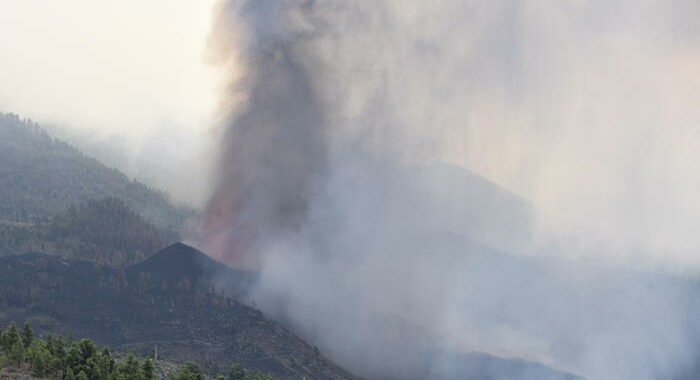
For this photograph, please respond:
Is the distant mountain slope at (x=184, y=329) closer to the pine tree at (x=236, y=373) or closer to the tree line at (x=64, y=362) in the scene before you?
the pine tree at (x=236, y=373)

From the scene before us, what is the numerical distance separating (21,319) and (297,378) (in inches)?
2045

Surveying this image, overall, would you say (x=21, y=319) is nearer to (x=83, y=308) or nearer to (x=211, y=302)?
(x=83, y=308)

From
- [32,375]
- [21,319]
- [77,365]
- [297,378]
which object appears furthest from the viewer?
[21,319]

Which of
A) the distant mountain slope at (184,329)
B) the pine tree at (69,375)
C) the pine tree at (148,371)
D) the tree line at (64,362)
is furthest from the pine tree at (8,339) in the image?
the distant mountain slope at (184,329)

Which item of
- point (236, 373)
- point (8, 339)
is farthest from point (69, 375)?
point (236, 373)

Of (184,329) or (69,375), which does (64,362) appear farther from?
(184,329)

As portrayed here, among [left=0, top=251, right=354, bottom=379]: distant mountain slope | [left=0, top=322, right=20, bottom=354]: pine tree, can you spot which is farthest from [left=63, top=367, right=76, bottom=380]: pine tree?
[left=0, top=251, right=354, bottom=379]: distant mountain slope

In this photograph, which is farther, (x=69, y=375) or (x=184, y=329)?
(x=184, y=329)

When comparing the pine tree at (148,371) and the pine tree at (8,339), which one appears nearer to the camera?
the pine tree at (8,339)

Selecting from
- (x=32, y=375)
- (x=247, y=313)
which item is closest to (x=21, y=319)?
(x=247, y=313)

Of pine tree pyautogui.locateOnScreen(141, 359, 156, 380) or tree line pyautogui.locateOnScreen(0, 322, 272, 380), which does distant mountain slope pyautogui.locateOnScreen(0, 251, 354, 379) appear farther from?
tree line pyautogui.locateOnScreen(0, 322, 272, 380)

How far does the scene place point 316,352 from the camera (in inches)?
7534

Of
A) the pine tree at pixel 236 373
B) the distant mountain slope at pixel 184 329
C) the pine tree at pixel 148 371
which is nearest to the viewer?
the pine tree at pixel 148 371

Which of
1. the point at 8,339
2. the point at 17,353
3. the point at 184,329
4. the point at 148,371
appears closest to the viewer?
the point at 17,353
